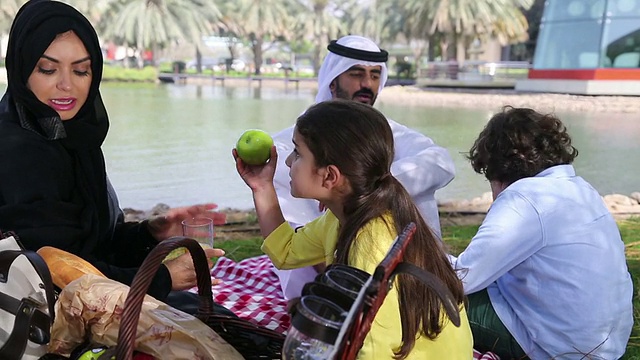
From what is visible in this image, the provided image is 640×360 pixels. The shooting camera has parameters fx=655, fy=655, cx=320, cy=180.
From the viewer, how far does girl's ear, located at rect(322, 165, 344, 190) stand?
1984 mm

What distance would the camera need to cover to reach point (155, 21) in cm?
4262

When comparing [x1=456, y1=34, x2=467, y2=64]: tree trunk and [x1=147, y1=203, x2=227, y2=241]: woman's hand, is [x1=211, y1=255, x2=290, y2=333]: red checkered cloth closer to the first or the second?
[x1=147, y1=203, x2=227, y2=241]: woman's hand

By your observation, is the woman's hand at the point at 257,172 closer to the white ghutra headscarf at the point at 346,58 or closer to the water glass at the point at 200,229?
the water glass at the point at 200,229

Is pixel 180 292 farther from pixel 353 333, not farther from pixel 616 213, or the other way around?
pixel 616 213

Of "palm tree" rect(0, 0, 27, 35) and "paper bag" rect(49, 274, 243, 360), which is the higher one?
"palm tree" rect(0, 0, 27, 35)

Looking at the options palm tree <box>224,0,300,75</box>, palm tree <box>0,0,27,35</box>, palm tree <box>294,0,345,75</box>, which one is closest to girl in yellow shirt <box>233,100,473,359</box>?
palm tree <box>0,0,27,35</box>

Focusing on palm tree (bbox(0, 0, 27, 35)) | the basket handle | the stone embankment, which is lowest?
the stone embankment

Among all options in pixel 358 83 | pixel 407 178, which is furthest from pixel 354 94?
pixel 407 178

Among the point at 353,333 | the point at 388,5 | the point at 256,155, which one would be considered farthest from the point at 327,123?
the point at 388,5

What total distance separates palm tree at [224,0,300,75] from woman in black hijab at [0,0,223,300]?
153 ft

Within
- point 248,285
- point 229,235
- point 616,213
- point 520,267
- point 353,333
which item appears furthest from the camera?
point 616,213

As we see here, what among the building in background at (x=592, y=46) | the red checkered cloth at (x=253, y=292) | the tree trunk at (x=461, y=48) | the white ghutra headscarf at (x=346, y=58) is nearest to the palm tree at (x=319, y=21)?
the tree trunk at (x=461, y=48)

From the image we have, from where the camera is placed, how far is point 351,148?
1.95 meters

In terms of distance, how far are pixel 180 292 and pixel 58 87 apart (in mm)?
999
